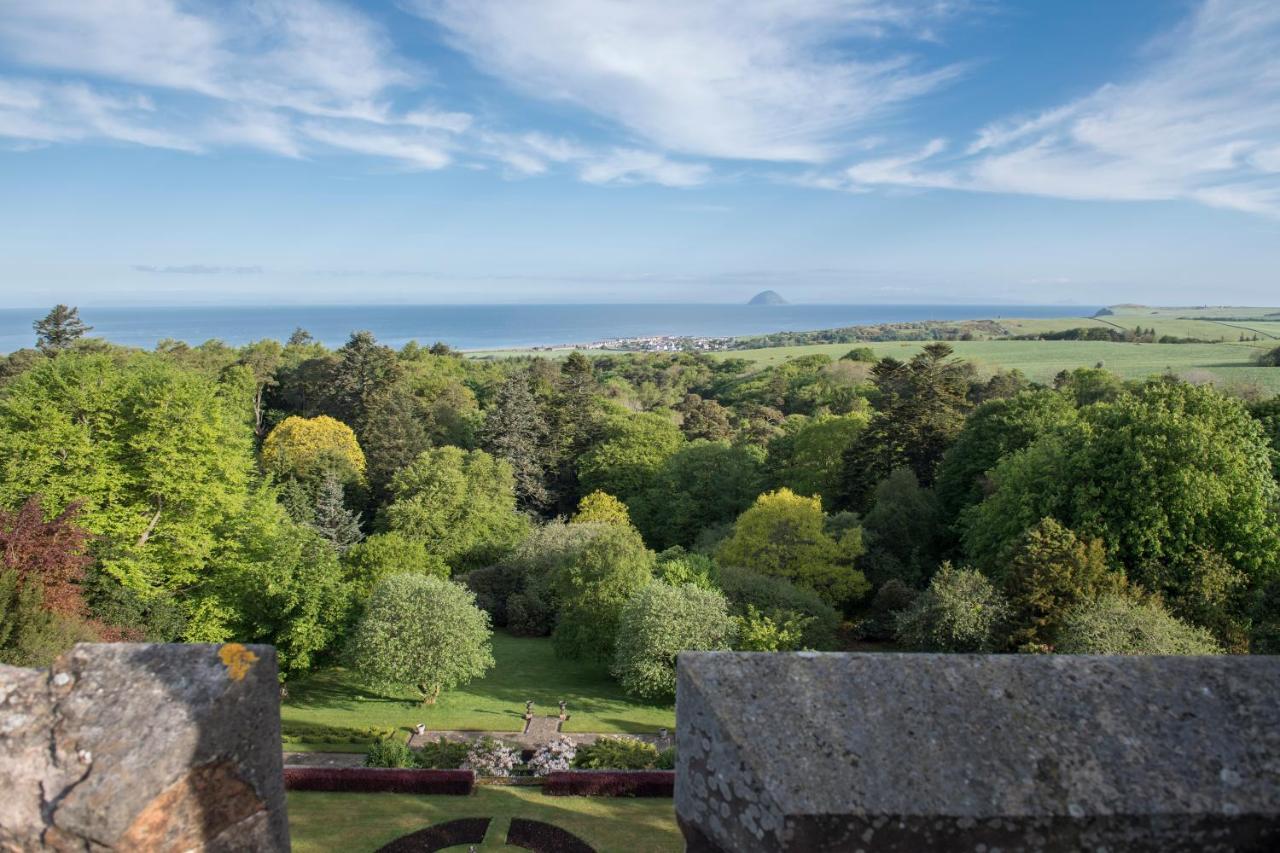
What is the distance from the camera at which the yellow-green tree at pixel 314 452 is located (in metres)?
49.1

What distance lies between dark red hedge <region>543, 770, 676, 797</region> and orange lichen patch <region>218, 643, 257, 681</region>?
1339cm

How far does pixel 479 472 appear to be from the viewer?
145 feet

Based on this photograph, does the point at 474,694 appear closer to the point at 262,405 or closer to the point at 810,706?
the point at 810,706

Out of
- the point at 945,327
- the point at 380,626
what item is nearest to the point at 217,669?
the point at 380,626

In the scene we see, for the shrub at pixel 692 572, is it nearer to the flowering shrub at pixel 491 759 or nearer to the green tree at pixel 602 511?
the flowering shrub at pixel 491 759

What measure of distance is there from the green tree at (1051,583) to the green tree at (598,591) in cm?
1236

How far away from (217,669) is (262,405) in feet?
240

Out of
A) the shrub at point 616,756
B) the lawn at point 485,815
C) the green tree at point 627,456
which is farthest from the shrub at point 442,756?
the green tree at point 627,456

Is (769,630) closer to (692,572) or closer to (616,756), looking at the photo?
(692,572)

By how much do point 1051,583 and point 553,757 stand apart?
1475cm

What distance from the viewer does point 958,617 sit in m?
20.7

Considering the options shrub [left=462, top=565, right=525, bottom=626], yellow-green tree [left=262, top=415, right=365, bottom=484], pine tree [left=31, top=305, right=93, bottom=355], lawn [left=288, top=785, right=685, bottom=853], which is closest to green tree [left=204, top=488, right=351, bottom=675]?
lawn [left=288, top=785, right=685, bottom=853]

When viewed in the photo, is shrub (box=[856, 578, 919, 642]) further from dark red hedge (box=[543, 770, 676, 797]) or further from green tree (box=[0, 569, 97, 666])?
green tree (box=[0, 569, 97, 666])

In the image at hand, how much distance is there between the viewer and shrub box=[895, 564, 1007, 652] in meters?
20.7
